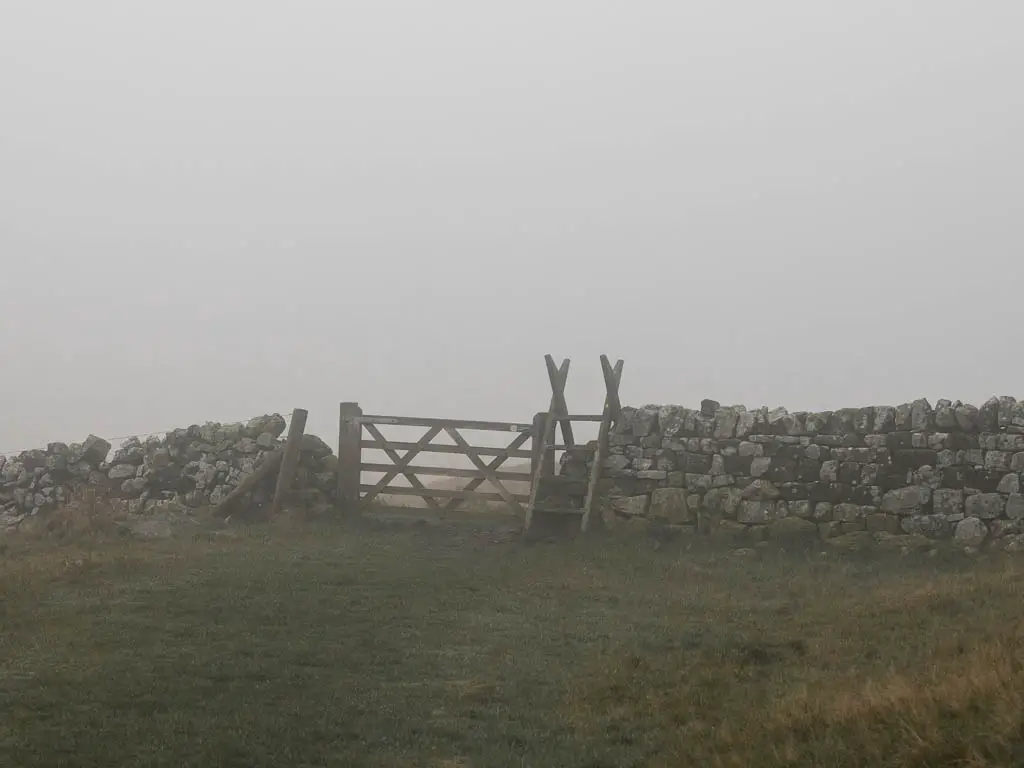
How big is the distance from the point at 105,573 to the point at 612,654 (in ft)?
20.1

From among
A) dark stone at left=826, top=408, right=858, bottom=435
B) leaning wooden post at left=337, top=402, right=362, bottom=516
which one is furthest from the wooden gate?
dark stone at left=826, top=408, right=858, bottom=435

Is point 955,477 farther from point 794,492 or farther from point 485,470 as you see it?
point 485,470

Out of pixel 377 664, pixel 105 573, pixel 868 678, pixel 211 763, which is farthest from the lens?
pixel 105 573

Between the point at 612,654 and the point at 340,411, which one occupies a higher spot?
the point at 340,411

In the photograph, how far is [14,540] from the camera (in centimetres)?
1420

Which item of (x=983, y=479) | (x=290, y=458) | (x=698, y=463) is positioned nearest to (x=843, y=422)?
Result: (x=983, y=479)

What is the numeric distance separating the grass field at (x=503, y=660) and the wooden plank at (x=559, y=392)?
3369 mm

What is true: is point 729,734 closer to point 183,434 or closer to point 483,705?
point 483,705

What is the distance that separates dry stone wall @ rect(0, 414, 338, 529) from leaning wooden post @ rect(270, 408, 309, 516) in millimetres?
327

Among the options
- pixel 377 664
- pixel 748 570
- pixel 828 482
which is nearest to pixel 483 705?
pixel 377 664

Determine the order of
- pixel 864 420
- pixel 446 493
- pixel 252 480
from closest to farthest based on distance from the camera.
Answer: pixel 864 420, pixel 446 493, pixel 252 480

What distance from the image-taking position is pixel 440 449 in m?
15.7

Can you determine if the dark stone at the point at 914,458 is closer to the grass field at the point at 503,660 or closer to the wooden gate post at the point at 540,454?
the grass field at the point at 503,660

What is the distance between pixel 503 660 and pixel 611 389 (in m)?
7.95
